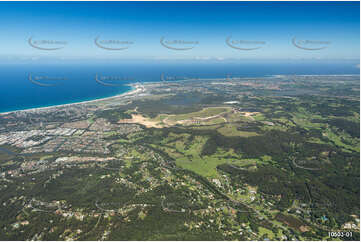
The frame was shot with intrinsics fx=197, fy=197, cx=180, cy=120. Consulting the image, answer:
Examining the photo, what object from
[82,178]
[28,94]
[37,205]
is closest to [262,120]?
[82,178]

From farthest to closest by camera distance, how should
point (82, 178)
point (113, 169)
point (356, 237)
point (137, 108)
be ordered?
A: 1. point (137, 108)
2. point (113, 169)
3. point (82, 178)
4. point (356, 237)

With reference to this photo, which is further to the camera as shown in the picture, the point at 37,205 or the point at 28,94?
the point at 28,94

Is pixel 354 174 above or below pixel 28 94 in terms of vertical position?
below

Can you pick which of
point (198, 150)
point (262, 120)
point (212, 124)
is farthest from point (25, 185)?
point (262, 120)

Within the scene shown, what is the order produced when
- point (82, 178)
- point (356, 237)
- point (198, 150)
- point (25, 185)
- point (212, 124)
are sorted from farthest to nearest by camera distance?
point (212, 124)
point (198, 150)
point (82, 178)
point (25, 185)
point (356, 237)

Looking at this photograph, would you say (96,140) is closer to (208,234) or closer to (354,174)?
(208,234)

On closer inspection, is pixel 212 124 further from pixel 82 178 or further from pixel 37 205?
pixel 37 205

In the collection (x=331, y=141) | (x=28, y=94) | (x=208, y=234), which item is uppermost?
(x=28, y=94)

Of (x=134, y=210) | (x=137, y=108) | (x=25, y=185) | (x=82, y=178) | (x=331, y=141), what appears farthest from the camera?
(x=137, y=108)

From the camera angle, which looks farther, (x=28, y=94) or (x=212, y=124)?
(x=28, y=94)
